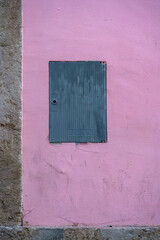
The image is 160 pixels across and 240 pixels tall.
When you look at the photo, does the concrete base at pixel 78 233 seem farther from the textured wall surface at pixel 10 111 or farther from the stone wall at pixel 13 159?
the textured wall surface at pixel 10 111

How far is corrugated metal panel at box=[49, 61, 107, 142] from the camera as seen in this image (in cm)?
408

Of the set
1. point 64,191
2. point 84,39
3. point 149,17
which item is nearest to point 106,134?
point 64,191

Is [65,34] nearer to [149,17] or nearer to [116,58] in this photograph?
[116,58]

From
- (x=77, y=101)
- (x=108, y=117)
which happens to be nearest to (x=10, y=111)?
(x=77, y=101)

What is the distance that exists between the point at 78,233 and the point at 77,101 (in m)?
1.41

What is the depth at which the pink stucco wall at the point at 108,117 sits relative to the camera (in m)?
4.04

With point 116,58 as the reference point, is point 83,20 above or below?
above

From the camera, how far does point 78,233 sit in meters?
3.97

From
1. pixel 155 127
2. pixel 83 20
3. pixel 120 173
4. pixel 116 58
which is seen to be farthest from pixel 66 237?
pixel 83 20

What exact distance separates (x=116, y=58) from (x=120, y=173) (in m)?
1.27

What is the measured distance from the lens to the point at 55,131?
4.07 m

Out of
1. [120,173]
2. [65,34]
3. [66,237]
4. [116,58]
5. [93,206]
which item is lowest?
[66,237]

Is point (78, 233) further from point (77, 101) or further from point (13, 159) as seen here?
Answer: point (77, 101)

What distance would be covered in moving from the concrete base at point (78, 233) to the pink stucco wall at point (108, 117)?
0.27 ft
